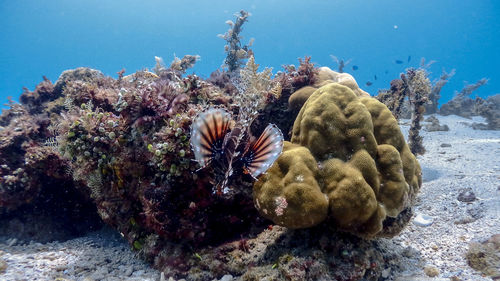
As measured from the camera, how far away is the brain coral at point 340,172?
3.13 meters

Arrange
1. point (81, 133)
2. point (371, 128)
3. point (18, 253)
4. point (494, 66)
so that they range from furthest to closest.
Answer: point (494, 66)
point (18, 253)
point (81, 133)
point (371, 128)

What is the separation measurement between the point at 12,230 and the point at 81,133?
3.25m

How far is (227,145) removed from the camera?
3275 millimetres

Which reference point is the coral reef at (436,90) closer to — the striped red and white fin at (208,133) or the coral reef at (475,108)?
the coral reef at (475,108)

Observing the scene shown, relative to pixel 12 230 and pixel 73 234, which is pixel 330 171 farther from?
pixel 12 230

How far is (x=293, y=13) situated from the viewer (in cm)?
15438

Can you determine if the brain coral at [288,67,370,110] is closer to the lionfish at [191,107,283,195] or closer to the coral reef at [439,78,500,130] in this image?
the lionfish at [191,107,283,195]

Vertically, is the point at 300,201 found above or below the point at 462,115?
below

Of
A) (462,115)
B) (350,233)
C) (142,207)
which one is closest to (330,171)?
(350,233)

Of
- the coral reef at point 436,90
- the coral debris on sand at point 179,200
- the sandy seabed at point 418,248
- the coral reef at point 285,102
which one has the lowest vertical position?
the sandy seabed at point 418,248

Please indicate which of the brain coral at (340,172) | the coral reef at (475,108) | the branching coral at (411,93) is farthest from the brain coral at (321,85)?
the coral reef at (475,108)

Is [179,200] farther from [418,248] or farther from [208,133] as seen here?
[418,248]

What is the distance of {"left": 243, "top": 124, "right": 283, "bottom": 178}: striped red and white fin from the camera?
3.05 m

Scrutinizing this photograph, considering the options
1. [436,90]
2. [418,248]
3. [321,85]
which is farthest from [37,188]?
[436,90]
